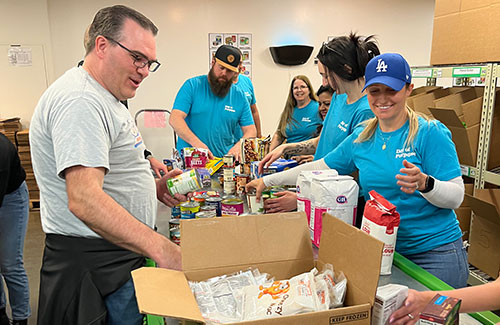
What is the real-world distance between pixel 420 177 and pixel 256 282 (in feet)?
2.31

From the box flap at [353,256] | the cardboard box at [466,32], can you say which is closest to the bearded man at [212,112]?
the cardboard box at [466,32]

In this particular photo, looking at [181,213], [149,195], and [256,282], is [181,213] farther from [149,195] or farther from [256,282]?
[256,282]

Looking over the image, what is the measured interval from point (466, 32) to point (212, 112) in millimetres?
2058

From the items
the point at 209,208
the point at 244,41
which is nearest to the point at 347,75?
the point at 209,208

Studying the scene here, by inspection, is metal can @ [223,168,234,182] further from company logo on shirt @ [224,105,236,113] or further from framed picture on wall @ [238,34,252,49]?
framed picture on wall @ [238,34,252,49]

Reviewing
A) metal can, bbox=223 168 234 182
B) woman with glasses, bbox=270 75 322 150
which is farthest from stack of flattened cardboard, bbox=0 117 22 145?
metal can, bbox=223 168 234 182

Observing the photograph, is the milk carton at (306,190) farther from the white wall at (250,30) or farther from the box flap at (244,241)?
the white wall at (250,30)

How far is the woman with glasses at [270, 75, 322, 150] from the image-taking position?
13.1 ft

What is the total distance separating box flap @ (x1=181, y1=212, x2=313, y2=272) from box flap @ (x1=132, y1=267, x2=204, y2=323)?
0.24 ft

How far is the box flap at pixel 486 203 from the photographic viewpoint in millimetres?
2537

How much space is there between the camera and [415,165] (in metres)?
1.46

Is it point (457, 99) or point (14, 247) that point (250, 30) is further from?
point (14, 247)

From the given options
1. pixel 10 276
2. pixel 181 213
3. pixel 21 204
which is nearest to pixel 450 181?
pixel 181 213

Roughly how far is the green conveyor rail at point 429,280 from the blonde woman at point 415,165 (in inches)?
6.1
